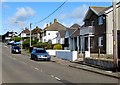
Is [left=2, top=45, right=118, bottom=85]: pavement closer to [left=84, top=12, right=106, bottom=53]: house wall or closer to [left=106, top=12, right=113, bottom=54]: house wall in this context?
[left=106, top=12, right=113, bottom=54]: house wall

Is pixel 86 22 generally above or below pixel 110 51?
above

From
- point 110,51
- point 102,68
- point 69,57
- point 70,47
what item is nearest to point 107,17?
point 110,51

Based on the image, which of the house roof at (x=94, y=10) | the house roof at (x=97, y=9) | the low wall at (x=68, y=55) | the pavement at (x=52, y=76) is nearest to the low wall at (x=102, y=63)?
the pavement at (x=52, y=76)

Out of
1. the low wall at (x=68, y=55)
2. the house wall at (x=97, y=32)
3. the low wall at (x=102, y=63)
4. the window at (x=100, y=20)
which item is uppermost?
the window at (x=100, y=20)

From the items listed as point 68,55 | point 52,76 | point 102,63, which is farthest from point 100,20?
point 52,76

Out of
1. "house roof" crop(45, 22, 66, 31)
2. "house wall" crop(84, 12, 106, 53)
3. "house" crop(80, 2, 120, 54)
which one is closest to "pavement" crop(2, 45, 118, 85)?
"house" crop(80, 2, 120, 54)

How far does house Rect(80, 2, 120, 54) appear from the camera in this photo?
42.8 metres

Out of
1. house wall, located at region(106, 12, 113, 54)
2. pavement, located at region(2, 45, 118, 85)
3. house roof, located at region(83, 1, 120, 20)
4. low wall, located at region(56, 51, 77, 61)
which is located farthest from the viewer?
house roof, located at region(83, 1, 120, 20)

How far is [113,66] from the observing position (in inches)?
864

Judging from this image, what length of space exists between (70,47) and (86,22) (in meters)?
14.1

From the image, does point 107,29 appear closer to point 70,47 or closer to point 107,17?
point 107,17

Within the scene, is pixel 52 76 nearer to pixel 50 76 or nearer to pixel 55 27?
pixel 50 76

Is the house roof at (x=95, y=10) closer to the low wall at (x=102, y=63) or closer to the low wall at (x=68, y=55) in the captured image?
the low wall at (x=68, y=55)

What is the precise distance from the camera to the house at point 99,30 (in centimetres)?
4275
